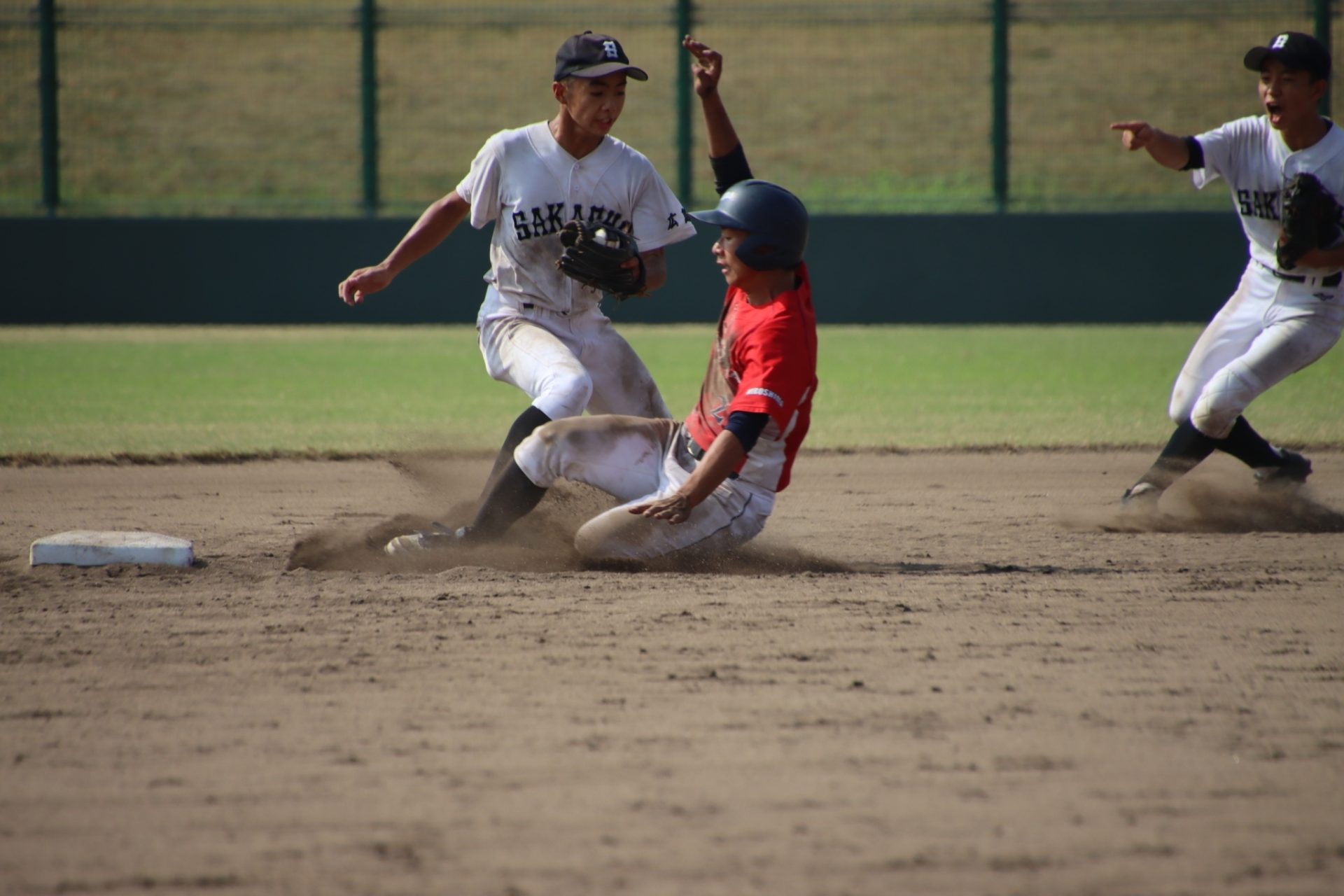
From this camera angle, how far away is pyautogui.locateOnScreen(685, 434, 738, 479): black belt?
4.77 metres

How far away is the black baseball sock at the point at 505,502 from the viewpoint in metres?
4.87

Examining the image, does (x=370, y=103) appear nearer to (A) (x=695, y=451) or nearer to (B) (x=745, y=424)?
(A) (x=695, y=451)

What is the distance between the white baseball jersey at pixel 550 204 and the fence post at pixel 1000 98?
438 inches

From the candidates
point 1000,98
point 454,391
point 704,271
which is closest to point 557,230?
point 454,391

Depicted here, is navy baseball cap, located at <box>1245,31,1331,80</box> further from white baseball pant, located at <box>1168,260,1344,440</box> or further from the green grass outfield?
the green grass outfield

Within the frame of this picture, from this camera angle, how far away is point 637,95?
24.0 metres

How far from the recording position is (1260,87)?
5773mm

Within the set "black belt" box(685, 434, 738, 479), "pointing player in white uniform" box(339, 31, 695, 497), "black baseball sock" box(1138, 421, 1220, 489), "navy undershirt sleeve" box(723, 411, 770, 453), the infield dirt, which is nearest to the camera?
the infield dirt

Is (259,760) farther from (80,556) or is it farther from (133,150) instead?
(133,150)

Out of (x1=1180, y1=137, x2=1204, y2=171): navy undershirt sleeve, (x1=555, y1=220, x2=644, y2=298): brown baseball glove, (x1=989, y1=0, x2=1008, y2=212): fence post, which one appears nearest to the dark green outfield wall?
(x1=989, y1=0, x2=1008, y2=212): fence post

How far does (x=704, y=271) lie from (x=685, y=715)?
12.5 metres

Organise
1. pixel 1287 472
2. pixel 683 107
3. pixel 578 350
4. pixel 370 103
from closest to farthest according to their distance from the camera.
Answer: pixel 578 350 → pixel 1287 472 → pixel 370 103 → pixel 683 107

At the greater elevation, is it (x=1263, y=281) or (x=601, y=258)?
(x=601, y=258)

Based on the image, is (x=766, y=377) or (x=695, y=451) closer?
(x=766, y=377)
